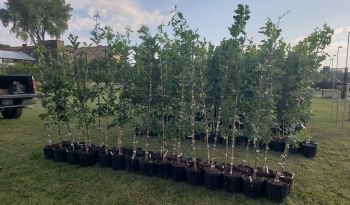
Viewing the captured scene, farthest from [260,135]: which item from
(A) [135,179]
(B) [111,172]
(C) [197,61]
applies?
(B) [111,172]

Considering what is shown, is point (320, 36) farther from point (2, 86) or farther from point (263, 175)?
point (2, 86)

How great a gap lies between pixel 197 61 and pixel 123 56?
5.01ft

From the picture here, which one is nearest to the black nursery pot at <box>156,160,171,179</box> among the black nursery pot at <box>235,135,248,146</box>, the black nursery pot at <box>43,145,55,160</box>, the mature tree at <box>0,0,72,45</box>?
the black nursery pot at <box>43,145,55,160</box>

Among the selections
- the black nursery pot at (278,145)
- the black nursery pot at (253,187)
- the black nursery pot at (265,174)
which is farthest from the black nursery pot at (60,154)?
the black nursery pot at (278,145)

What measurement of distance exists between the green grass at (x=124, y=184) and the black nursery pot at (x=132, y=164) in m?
0.17

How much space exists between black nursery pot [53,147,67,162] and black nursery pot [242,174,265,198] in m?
3.72

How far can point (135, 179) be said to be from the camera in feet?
15.4

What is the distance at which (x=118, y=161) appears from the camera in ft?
16.6

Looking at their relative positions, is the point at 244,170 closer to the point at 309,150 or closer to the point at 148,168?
the point at 148,168

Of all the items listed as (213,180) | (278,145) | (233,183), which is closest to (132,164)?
(213,180)

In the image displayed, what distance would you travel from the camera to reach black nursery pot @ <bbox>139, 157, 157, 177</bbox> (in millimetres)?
4793

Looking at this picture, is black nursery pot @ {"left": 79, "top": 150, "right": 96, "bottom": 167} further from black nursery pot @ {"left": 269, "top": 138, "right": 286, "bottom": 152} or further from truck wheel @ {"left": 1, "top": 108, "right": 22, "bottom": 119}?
truck wheel @ {"left": 1, "top": 108, "right": 22, "bottom": 119}

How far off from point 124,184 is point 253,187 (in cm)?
215

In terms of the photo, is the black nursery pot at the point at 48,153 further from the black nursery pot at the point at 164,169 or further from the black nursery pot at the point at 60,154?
the black nursery pot at the point at 164,169
